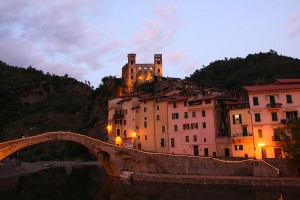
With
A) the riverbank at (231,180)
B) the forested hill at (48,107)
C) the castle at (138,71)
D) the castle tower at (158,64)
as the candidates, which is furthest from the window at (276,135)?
the castle tower at (158,64)

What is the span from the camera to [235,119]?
40.1 metres

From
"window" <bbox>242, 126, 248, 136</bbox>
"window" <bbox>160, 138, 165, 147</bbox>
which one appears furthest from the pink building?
"window" <bbox>242, 126, 248, 136</bbox>

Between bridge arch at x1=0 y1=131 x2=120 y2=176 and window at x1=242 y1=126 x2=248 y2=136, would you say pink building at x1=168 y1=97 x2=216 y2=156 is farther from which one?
bridge arch at x1=0 y1=131 x2=120 y2=176

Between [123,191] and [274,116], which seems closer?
[123,191]

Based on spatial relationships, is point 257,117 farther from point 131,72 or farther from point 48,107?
point 48,107

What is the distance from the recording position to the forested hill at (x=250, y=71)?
6888 centimetres

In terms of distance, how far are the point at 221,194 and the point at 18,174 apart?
131 feet

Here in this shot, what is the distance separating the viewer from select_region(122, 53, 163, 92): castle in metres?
83.9

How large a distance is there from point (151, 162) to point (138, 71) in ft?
157

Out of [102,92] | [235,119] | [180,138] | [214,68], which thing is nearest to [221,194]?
[235,119]

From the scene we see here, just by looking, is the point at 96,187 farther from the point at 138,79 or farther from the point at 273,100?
the point at 138,79

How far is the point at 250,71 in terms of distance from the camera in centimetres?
7912

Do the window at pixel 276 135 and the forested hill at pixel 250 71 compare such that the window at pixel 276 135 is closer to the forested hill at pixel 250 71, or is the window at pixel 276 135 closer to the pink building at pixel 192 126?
the pink building at pixel 192 126

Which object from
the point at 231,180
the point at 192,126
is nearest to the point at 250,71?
the point at 192,126
